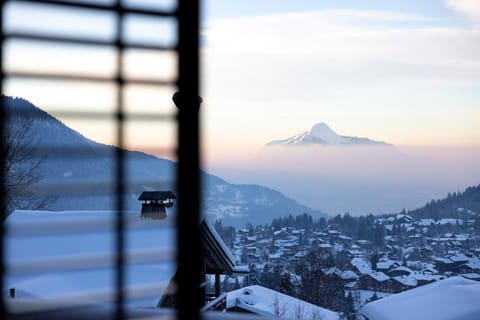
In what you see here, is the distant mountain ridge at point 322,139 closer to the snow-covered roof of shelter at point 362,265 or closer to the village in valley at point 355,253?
the village in valley at point 355,253

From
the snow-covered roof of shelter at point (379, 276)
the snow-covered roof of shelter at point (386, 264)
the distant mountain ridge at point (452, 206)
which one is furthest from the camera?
the snow-covered roof of shelter at point (386, 264)

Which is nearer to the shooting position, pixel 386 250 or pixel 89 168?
pixel 89 168

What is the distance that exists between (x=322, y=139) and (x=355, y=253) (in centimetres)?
650

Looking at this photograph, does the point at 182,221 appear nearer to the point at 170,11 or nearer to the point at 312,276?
the point at 170,11

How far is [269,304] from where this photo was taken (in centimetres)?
1034

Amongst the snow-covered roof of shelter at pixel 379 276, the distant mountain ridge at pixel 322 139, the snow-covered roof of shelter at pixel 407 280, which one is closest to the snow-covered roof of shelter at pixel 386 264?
the snow-covered roof of shelter at pixel 379 276

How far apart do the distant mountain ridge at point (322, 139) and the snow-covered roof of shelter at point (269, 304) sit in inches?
186

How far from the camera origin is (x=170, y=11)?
0.91 meters

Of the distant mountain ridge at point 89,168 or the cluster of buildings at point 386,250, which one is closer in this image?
the distant mountain ridge at point 89,168

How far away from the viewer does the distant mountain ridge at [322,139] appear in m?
16.3

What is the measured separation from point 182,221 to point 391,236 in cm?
2086

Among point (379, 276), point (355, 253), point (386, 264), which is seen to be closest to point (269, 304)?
point (379, 276)

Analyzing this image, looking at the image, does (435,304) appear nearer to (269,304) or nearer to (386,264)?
(269,304)

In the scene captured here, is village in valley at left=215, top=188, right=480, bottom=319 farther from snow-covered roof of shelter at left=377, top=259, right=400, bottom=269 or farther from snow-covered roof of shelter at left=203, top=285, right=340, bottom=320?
snow-covered roof of shelter at left=203, top=285, right=340, bottom=320
